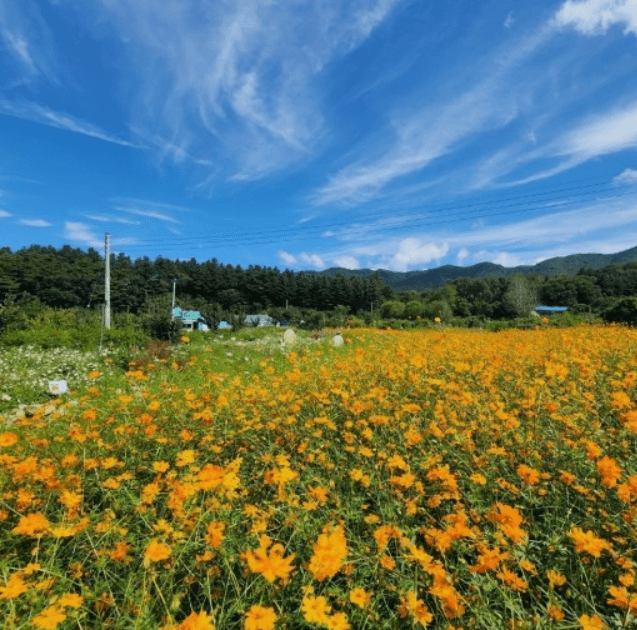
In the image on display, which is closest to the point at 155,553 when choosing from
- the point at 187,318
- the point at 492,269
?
the point at 187,318

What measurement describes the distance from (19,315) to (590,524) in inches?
572

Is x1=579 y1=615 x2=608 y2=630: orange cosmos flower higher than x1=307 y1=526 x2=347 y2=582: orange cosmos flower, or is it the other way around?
x1=307 y1=526 x2=347 y2=582: orange cosmos flower

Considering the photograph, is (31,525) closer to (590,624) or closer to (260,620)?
(260,620)

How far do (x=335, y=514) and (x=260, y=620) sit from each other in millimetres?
733

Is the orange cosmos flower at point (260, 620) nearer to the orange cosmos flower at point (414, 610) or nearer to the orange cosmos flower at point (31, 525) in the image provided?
the orange cosmos flower at point (414, 610)

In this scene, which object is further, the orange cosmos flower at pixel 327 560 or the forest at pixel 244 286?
the forest at pixel 244 286

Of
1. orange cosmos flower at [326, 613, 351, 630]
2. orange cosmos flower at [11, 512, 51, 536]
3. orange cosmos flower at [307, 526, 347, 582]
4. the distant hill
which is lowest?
orange cosmos flower at [326, 613, 351, 630]

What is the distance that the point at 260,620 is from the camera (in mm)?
811

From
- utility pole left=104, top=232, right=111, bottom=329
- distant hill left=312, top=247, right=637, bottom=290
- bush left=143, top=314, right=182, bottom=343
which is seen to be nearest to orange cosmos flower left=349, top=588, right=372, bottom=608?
bush left=143, top=314, right=182, bottom=343

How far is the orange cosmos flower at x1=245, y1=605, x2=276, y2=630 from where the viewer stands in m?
0.79

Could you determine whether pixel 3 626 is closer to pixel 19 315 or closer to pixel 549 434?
pixel 549 434

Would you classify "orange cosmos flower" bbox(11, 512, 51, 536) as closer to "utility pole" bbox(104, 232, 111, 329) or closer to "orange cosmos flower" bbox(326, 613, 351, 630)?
"orange cosmos flower" bbox(326, 613, 351, 630)

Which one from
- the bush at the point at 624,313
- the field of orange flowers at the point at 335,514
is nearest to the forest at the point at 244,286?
the bush at the point at 624,313

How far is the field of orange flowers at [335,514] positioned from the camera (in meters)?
1.04
